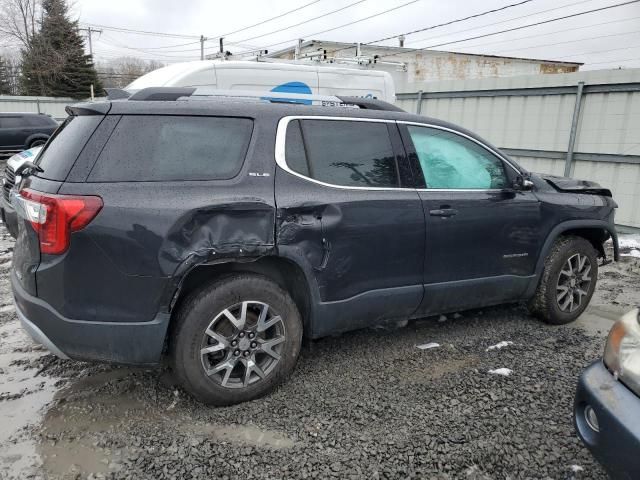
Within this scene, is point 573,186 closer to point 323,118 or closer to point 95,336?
point 323,118

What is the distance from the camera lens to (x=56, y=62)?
36.7 meters

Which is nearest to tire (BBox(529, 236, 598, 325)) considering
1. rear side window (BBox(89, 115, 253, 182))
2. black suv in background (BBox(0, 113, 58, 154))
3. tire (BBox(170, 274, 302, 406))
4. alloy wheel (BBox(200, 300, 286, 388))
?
tire (BBox(170, 274, 302, 406))

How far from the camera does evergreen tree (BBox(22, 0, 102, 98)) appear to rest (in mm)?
36719

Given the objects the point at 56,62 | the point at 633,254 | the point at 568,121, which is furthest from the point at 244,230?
the point at 56,62

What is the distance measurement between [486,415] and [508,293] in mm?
1383

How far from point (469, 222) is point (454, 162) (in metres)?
0.49

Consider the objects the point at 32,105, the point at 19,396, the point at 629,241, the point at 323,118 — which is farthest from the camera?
the point at 32,105

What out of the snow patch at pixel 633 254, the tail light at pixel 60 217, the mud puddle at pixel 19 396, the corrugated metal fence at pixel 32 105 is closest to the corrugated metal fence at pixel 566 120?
the snow patch at pixel 633 254

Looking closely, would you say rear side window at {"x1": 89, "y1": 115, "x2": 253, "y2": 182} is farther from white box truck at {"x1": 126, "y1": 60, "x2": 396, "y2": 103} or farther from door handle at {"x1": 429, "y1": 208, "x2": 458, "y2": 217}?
white box truck at {"x1": 126, "y1": 60, "x2": 396, "y2": 103}

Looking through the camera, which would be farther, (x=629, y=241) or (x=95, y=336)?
(x=629, y=241)

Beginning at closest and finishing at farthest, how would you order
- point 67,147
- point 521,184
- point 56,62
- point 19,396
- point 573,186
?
point 67,147, point 19,396, point 521,184, point 573,186, point 56,62

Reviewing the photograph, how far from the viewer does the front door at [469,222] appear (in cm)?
365

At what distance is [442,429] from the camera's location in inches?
113

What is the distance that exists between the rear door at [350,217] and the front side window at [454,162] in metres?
0.22
